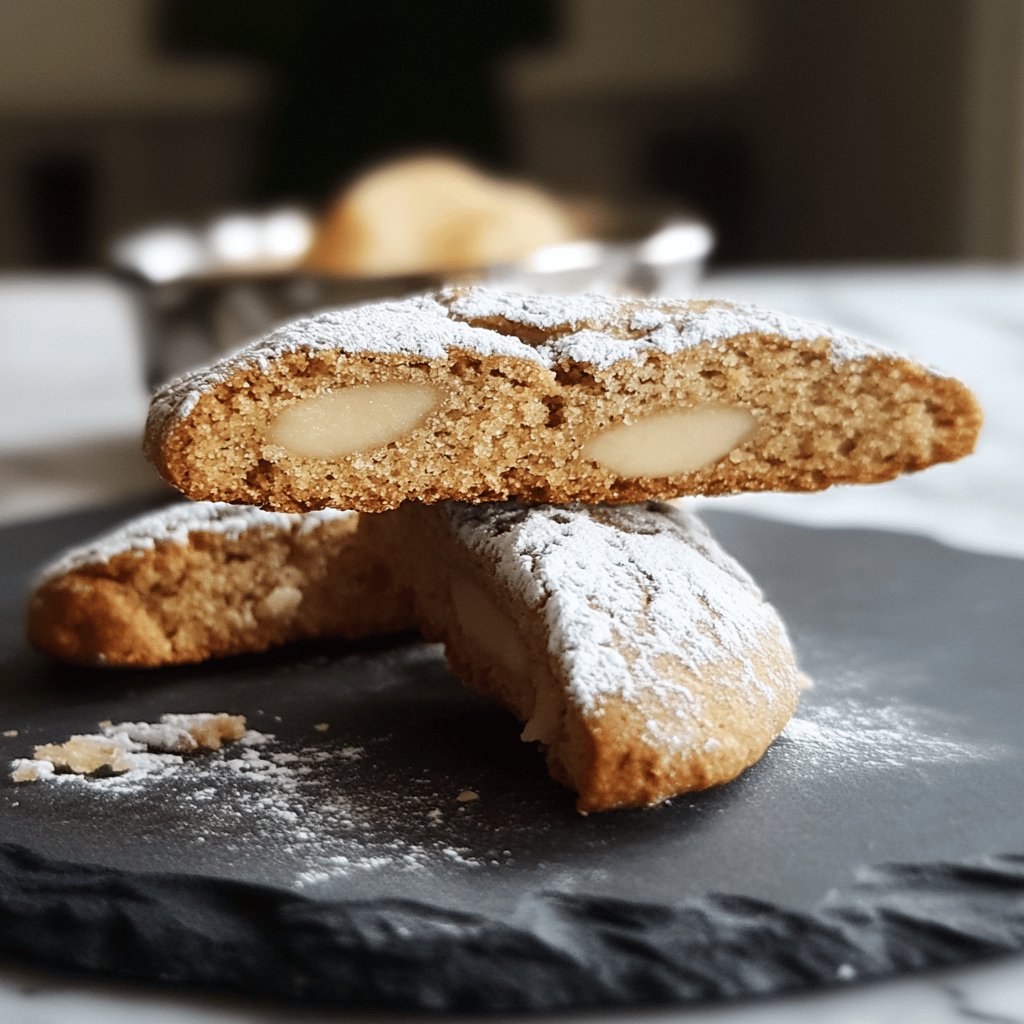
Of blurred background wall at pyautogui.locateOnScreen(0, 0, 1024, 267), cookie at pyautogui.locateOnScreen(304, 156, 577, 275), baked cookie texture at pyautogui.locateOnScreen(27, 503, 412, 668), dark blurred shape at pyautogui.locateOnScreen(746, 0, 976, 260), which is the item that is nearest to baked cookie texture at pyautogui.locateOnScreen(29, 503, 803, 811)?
baked cookie texture at pyautogui.locateOnScreen(27, 503, 412, 668)

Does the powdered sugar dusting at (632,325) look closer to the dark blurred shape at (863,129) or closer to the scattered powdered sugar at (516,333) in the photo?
the scattered powdered sugar at (516,333)

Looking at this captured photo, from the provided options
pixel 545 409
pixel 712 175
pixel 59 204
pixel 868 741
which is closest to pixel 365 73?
pixel 59 204

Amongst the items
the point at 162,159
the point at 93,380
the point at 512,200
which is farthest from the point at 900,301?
the point at 162,159

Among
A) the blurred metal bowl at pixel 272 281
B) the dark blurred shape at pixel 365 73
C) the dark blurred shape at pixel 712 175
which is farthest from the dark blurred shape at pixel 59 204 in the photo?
the blurred metal bowl at pixel 272 281

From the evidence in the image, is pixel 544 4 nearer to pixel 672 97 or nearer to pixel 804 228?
pixel 672 97

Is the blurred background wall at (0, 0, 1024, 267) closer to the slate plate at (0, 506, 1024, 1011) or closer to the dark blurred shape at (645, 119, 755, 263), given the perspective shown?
the dark blurred shape at (645, 119, 755, 263)

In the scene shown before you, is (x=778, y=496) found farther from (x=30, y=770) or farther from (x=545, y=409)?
(x=30, y=770)
